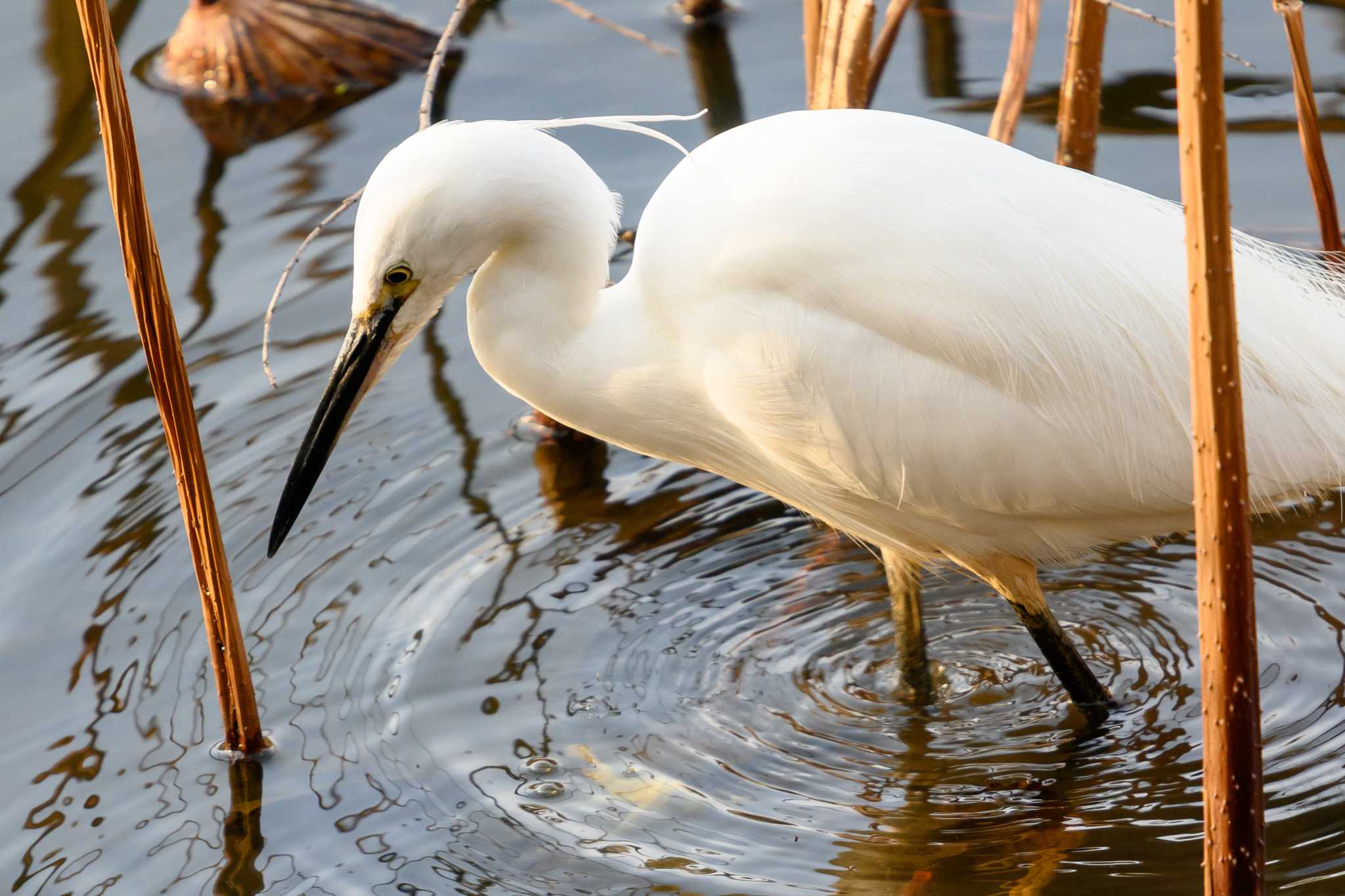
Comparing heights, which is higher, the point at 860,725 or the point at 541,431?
the point at 541,431

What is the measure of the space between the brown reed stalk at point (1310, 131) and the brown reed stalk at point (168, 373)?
2.16 m

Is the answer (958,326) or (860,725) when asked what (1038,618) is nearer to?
(860,725)

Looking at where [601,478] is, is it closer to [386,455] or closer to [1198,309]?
[386,455]

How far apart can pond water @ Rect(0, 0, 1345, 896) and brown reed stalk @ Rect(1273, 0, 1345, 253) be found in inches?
Answer: 24.5

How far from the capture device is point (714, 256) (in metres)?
2.56

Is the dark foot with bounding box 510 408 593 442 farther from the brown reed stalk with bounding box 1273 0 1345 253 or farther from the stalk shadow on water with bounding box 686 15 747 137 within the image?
the brown reed stalk with bounding box 1273 0 1345 253

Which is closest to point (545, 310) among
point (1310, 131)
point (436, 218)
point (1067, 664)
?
point (436, 218)

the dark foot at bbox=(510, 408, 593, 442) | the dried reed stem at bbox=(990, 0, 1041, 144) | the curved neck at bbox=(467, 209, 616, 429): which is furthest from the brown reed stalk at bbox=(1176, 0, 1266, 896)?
the dark foot at bbox=(510, 408, 593, 442)

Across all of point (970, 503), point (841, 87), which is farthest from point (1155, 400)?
point (841, 87)

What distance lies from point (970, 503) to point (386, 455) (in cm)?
182

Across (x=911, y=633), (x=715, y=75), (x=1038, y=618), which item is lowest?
(x=911, y=633)

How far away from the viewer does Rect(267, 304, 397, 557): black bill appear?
8.27ft

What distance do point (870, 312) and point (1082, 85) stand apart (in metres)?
1.33

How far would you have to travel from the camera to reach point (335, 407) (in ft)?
8.46
